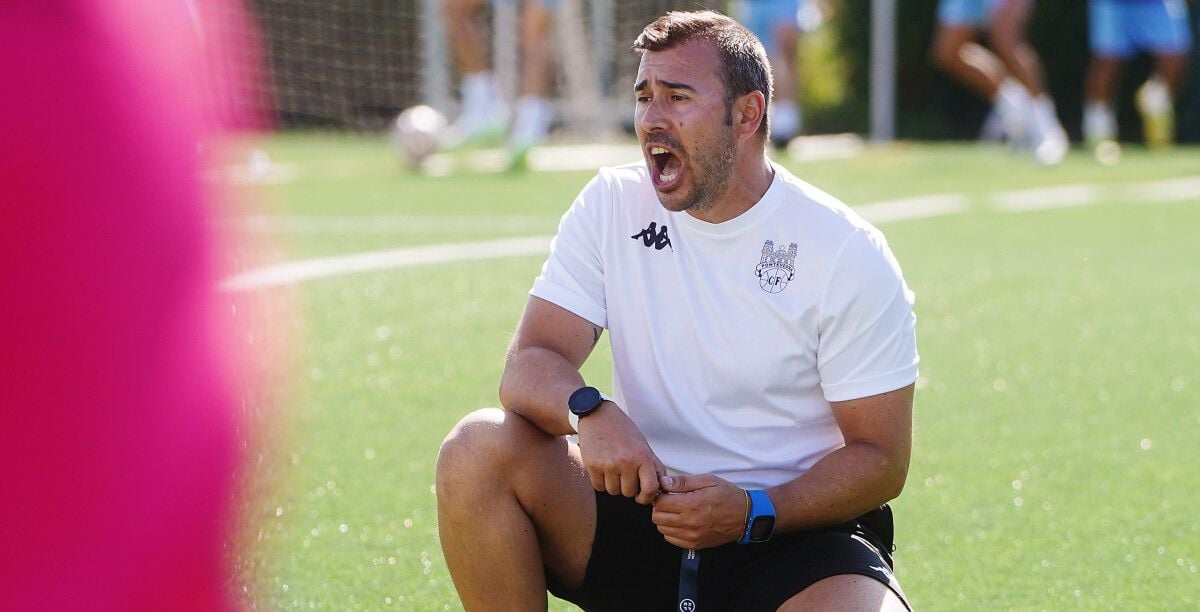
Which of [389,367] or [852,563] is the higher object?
[852,563]

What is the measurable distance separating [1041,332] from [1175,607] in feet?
10.3

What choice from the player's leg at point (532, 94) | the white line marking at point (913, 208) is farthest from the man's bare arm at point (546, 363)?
the player's leg at point (532, 94)

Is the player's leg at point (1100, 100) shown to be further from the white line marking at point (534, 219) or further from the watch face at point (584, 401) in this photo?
the watch face at point (584, 401)

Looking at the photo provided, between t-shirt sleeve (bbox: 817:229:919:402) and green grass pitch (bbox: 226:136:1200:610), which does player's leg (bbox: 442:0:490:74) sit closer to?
green grass pitch (bbox: 226:136:1200:610)

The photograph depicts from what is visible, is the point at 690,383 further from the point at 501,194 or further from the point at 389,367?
the point at 501,194

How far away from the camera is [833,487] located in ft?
9.84

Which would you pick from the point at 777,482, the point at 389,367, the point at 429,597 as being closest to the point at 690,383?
the point at 777,482

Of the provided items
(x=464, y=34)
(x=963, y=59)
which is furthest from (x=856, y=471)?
(x=464, y=34)

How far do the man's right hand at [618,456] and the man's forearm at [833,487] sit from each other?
0.76ft

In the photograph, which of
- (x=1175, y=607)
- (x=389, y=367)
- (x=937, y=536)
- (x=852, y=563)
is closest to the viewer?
(x=852, y=563)

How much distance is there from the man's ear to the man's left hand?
27.8 inches

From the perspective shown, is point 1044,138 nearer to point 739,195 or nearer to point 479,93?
point 479,93

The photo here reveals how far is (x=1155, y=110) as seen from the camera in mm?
15820

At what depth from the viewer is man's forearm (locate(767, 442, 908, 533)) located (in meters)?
2.99
